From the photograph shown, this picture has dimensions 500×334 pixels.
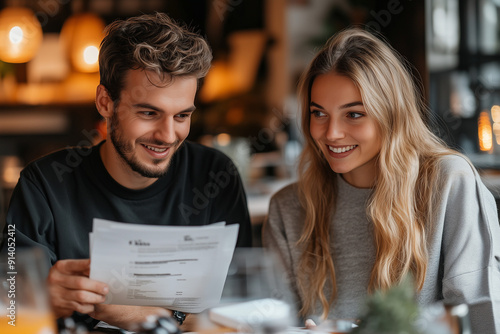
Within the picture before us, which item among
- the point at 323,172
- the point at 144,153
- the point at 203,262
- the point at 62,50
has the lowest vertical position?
the point at 203,262

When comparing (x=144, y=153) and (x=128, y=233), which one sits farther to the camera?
(x=144, y=153)

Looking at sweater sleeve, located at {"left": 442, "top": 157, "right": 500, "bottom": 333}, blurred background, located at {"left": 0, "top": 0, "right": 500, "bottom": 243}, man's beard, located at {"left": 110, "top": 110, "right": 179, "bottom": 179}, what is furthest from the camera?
blurred background, located at {"left": 0, "top": 0, "right": 500, "bottom": 243}

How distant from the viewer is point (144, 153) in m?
1.60

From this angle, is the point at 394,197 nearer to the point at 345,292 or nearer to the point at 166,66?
the point at 345,292

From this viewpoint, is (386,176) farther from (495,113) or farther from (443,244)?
(495,113)

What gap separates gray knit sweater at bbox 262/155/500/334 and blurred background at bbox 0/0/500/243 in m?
1.06

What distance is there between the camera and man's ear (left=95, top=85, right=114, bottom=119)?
5.40 ft

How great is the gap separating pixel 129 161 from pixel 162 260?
1.57 ft

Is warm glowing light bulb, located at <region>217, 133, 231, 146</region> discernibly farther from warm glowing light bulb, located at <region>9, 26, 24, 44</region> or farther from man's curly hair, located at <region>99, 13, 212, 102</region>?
man's curly hair, located at <region>99, 13, 212, 102</region>

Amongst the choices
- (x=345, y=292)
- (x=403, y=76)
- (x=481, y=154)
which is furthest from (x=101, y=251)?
(x=481, y=154)

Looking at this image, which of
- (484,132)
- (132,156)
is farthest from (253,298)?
(484,132)

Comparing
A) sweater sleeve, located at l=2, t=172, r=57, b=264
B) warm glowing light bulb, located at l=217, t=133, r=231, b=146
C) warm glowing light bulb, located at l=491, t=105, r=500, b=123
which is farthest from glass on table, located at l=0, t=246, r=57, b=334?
warm glowing light bulb, located at l=217, t=133, r=231, b=146

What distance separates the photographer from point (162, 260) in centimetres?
122

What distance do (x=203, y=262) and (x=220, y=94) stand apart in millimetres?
4216
